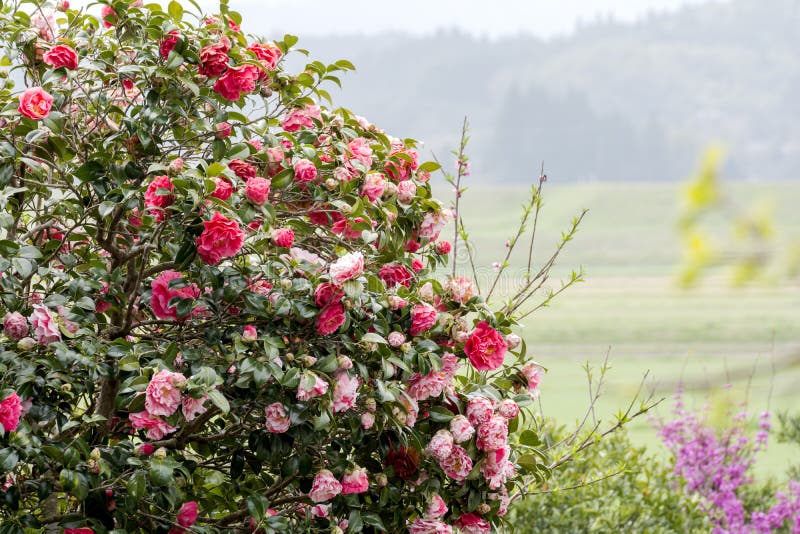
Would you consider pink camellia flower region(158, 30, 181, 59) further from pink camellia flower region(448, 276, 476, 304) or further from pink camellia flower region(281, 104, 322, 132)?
pink camellia flower region(448, 276, 476, 304)

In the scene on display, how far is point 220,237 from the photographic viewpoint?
1667 millimetres

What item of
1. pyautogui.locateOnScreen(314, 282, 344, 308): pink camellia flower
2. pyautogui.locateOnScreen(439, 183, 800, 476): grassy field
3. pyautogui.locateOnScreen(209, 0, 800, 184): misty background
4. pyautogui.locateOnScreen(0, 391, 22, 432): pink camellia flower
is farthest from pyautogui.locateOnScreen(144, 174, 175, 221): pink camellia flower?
pyautogui.locateOnScreen(209, 0, 800, 184): misty background

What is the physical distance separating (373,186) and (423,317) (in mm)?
341

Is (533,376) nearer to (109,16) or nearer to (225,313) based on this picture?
(225,313)

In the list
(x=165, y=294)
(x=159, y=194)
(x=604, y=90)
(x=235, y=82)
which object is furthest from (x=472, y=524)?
(x=604, y=90)

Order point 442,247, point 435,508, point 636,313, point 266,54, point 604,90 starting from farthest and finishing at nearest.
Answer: point 604,90, point 636,313, point 442,247, point 266,54, point 435,508

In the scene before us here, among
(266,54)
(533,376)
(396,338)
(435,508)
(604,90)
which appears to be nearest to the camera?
(396,338)

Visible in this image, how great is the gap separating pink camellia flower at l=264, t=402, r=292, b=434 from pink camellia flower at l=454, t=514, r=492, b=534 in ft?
1.81

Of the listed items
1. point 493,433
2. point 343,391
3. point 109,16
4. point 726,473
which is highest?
point 109,16

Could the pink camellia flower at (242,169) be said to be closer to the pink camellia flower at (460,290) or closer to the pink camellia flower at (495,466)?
the pink camellia flower at (460,290)

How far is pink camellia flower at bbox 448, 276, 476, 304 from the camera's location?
200 centimetres

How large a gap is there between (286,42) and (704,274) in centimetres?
181

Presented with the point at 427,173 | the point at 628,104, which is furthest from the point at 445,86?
the point at 427,173

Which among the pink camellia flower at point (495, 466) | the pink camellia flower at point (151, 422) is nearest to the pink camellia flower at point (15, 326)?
the pink camellia flower at point (151, 422)
